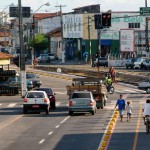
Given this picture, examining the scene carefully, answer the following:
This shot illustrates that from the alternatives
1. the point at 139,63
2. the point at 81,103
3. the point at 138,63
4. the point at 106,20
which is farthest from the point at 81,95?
the point at 138,63

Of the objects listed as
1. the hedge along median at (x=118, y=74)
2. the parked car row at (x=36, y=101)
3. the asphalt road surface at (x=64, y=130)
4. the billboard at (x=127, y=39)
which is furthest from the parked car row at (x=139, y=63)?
the parked car row at (x=36, y=101)

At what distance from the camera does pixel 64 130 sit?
3341 cm

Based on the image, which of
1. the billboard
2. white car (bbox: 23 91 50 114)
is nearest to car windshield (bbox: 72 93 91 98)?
white car (bbox: 23 91 50 114)

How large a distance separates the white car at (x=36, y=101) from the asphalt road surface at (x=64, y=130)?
55cm

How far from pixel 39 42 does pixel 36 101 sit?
9721 centimetres

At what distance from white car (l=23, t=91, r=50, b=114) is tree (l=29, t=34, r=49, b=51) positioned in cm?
9538

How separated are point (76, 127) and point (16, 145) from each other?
7.85m

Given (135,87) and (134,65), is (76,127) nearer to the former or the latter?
(135,87)

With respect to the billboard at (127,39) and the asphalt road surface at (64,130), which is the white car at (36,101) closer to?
the asphalt road surface at (64,130)

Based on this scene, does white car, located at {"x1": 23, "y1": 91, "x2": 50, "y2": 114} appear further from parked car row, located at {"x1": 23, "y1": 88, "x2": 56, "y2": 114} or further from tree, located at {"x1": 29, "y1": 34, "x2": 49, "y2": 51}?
tree, located at {"x1": 29, "y1": 34, "x2": 49, "y2": 51}

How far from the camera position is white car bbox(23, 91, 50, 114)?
43.7 m

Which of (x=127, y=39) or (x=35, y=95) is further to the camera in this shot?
(x=127, y=39)

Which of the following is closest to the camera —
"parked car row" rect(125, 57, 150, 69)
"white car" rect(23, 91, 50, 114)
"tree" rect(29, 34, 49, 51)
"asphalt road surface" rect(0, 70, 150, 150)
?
"asphalt road surface" rect(0, 70, 150, 150)

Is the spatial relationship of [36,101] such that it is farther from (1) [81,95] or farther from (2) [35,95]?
(1) [81,95]
